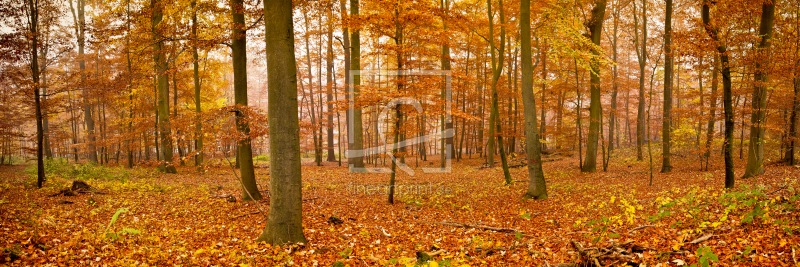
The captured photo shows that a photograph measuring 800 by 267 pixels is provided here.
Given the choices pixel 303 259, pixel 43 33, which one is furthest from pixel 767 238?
pixel 43 33

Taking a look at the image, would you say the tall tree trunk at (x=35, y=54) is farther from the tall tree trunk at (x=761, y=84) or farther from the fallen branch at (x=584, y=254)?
the tall tree trunk at (x=761, y=84)

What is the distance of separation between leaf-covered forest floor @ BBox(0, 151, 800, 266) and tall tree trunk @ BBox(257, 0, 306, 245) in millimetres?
731

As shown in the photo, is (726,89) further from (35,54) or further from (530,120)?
(35,54)

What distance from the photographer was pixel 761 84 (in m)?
8.93

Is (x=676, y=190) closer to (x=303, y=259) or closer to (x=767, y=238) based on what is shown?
(x=767, y=238)

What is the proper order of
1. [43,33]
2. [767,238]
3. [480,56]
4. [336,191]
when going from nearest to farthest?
[767,238]
[43,33]
[336,191]
[480,56]

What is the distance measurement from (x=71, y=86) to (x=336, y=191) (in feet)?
26.6

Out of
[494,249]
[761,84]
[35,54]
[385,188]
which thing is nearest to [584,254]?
[494,249]

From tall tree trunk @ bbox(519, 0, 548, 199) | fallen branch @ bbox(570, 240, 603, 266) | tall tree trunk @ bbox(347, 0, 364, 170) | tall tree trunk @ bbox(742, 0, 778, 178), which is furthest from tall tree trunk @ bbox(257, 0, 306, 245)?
tall tree trunk @ bbox(742, 0, 778, 178)

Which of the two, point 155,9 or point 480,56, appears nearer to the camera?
point 155,9

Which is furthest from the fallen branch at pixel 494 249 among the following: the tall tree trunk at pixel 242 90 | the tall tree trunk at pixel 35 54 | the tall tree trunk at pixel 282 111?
the tall tree trunk at pixel 35 54

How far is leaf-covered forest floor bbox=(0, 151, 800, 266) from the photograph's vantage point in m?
4.36

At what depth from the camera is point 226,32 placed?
8.30 metres

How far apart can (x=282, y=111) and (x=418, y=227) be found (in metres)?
3.85
